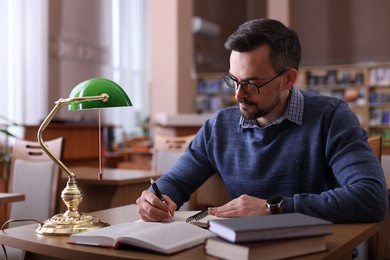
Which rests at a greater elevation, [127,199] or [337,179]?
[337,179]

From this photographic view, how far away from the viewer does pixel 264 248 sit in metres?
1.06

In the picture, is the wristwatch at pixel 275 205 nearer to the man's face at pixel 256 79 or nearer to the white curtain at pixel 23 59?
the man's face at pixel 256 79

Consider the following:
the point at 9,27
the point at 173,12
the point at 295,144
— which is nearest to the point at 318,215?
the point at 295,144

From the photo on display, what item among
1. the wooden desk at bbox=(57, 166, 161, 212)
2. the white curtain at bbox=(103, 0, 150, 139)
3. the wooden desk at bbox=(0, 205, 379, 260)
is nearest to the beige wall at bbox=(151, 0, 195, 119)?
the white curtain at bbox=(103, 0, 150, 139)

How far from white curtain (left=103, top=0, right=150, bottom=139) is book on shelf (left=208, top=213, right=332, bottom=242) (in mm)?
9048

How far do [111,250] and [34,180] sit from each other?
6.37 ft

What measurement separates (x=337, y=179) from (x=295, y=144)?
0.19m

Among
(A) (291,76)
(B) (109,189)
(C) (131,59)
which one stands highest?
(C) (131,59)

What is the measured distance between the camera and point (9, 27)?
780 cm

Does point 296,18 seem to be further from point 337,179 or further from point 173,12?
point 337,179

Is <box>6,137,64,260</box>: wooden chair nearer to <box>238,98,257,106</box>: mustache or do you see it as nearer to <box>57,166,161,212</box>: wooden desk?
<box>57,166,161,212</box>: wooden desk

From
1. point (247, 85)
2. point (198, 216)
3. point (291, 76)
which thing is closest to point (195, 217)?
point (198, 216)

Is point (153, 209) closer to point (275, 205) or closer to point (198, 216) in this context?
point (198, 216)

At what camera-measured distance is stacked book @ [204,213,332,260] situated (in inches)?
41.1
